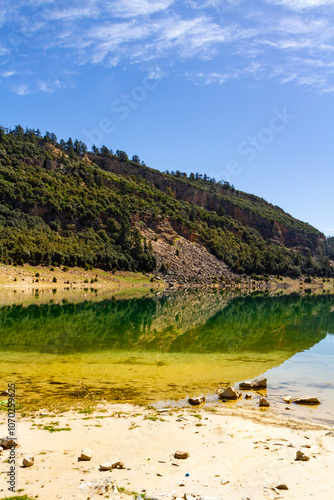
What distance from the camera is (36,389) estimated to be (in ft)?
40.2

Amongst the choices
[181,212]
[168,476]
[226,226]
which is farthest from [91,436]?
[226,226]

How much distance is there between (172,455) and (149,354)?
11984 mm

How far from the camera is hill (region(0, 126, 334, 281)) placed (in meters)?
83.1

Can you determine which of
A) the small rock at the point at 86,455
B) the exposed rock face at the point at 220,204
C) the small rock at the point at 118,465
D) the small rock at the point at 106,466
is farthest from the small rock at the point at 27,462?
the exposed rock face at the point at 220,204

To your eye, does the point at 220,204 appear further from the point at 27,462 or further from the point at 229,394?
the point at 27,462

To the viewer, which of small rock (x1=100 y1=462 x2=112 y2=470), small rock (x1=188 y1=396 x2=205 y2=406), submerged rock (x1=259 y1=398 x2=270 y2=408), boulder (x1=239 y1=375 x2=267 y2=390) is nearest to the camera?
small rock (x1=100 y1=462 x2=112 y2=470)

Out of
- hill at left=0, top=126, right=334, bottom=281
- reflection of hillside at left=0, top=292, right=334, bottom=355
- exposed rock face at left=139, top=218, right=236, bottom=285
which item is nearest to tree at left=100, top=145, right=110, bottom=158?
hill at left=0, top=126, right=334, bottom=281

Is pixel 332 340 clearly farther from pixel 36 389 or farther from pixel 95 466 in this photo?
pixel 95 466

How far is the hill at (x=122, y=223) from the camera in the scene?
3270 inches

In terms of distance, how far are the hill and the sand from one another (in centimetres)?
5794

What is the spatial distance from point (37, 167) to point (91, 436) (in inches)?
4286

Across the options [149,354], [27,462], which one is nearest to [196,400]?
[27,462]

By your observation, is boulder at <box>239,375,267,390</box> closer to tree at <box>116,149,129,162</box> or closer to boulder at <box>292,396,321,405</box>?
boulder at <box>292,396,321,405</box>

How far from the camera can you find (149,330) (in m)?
27.2
